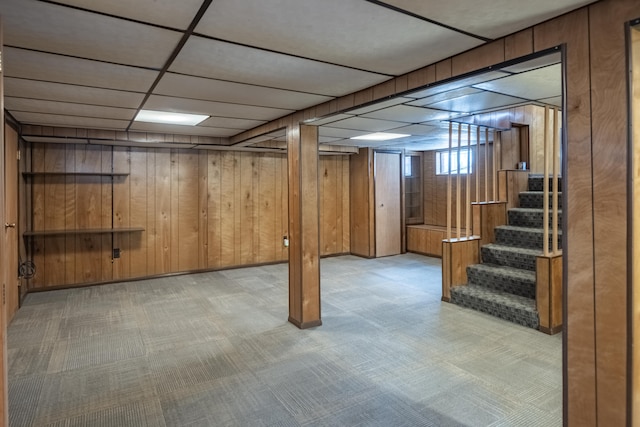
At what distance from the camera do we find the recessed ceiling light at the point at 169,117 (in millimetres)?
3707

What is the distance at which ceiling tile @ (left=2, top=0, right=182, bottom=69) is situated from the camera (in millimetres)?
1568

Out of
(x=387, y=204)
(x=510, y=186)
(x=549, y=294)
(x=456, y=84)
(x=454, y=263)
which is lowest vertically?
(x=549, y=294)

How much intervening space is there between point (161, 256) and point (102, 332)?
2.37 m

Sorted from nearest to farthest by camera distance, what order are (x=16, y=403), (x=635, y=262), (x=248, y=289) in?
1. (x=635, y=262)
2. (x=16, y=403)
3. (x=248, y=289)

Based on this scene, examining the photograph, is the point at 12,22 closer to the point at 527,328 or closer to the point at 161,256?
the point at 527,328

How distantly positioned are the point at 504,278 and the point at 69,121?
4.93m

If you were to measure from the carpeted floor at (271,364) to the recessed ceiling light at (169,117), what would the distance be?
2.05 m

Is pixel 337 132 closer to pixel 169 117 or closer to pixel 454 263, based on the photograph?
pixel 169 117

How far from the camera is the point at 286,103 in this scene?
3303 millimetres

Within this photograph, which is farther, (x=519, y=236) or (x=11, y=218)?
(x=519, y=236)

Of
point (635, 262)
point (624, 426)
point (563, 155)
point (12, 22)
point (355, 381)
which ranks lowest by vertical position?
point (355, 381)

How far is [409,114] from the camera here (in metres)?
3.60

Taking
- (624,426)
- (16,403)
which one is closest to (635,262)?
(624,426)

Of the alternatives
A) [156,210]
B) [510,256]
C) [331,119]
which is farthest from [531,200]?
[156,210]
